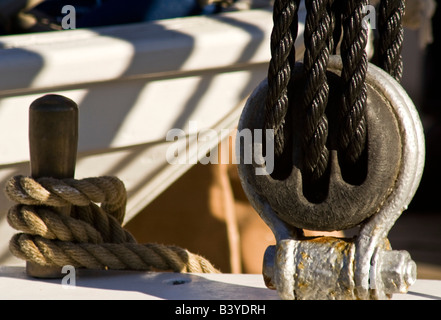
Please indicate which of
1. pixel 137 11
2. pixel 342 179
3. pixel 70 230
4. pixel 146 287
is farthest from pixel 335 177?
pixel 137 11

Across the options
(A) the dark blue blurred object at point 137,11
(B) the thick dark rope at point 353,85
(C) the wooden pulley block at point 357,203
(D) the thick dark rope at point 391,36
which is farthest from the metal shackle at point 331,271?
(A) the dark blue blurred object at point 137,11

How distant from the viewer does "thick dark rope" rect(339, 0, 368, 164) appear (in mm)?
820

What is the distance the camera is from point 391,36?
2.89 feet

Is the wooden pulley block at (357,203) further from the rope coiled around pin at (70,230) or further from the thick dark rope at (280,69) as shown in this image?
the rope coiled around pin at (70,230)

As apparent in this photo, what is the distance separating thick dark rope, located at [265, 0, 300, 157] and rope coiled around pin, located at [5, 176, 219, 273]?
1.15ft

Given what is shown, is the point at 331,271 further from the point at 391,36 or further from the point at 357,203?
the point at 391,36

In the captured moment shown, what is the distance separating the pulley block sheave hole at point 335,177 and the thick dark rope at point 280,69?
23 millimetres

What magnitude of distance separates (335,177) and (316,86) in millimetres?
109

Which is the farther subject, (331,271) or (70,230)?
(70,230)

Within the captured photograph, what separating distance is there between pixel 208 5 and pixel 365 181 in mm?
1265

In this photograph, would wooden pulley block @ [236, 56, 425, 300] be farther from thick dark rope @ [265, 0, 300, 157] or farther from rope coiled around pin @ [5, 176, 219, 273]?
rope coiled around pin @ [5, 176, 219, 273]

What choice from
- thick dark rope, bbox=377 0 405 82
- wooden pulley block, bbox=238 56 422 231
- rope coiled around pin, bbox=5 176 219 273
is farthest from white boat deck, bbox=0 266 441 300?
thick dark rope, bbox=377 0 405 82

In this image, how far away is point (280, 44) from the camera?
34.1 inches
